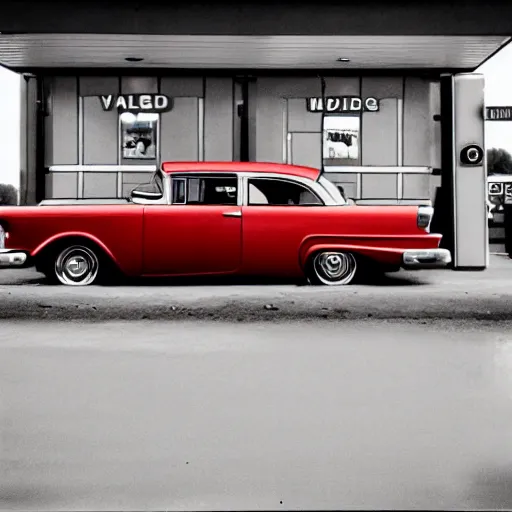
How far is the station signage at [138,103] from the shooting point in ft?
44.4

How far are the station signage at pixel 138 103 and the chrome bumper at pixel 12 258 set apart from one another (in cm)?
399

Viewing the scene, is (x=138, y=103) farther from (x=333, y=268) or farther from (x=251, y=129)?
(x=333, y=268)

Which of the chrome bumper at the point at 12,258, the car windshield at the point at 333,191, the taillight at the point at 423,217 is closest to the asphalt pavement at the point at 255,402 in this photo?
the chrome bumper at the point at 12,258

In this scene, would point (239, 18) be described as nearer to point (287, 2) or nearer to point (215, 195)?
point (287, 2)

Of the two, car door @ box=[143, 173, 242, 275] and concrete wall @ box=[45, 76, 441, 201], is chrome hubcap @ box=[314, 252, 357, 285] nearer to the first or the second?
car door @ box=[143, 173, 242, 275]

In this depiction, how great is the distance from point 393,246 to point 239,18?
3.54 metres

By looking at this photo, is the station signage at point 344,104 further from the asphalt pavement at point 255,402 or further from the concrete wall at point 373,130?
the asphalt pavement at point 255,402

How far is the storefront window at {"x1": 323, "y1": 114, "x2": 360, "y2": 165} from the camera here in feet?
44.6

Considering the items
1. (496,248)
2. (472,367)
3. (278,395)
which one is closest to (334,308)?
(472,367)

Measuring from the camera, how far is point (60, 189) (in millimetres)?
13469

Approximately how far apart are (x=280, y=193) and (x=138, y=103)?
12.6 ft

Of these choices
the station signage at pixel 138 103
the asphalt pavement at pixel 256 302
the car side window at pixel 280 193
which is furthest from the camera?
the station signage at pixel 138 103

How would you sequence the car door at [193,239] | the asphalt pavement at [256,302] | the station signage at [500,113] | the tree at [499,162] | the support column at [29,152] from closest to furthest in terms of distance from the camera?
the asphalt pavement at [256,302], the car door at [193,239], the station signage at [500,113], the support column at [29,152], the tree at [499,162]

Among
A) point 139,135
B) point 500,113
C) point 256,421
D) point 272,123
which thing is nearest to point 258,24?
point 272,123
